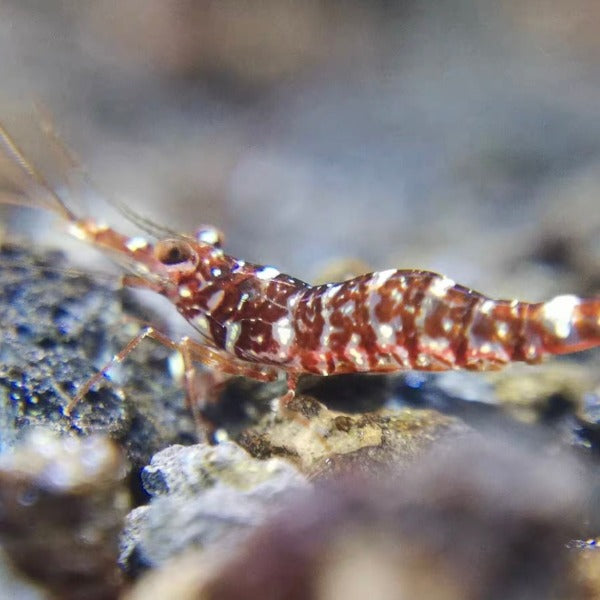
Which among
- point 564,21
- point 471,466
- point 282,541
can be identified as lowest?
point 282,541

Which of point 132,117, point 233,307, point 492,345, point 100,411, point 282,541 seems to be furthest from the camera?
point 132,117

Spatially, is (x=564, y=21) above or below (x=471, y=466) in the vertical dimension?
above

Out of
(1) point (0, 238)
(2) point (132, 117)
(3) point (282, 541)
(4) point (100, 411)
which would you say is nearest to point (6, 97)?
(2) point (132, 117)

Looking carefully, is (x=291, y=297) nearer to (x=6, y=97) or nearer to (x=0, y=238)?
(x=0, y=238)

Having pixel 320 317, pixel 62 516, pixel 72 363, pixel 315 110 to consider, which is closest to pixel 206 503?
pixel 62 516

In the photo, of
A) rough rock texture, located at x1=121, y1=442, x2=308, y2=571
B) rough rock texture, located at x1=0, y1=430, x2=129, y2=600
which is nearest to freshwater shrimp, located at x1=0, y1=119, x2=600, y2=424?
rough rock texture, located at x1=121, y1=442, x2=308, y2=571

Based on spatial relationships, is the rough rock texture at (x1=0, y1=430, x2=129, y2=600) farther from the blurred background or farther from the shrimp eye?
the blurred background

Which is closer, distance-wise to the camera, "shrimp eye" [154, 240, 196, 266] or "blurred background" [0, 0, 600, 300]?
"shrimp eye" [154, 240, 196, 266]

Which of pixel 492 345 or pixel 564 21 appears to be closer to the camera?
pixel 492 345
